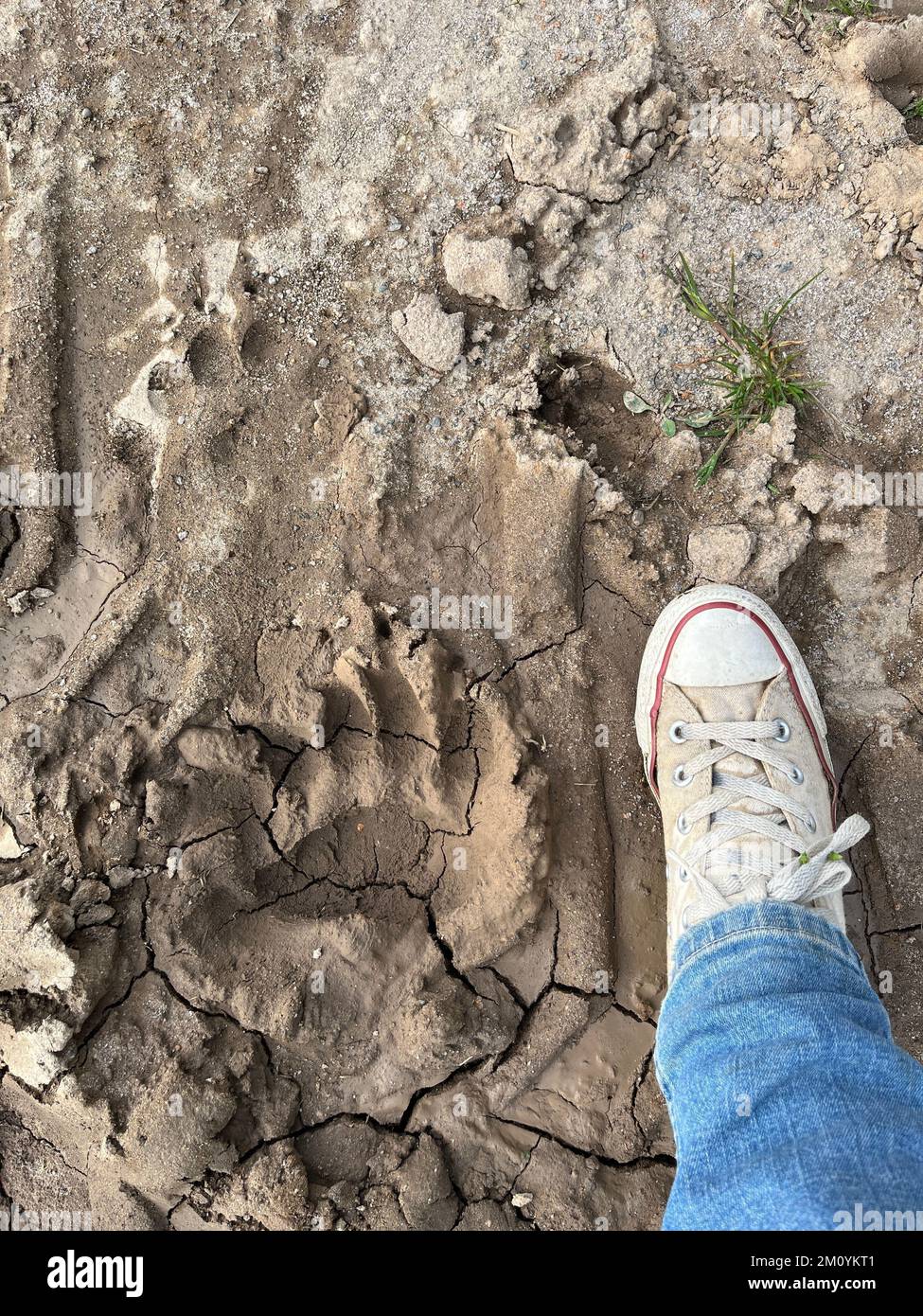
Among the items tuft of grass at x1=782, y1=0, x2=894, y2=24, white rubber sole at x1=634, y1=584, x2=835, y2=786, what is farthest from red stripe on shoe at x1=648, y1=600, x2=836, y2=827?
tuft of grass at x1=782, y1=0, x2=894, y2=24

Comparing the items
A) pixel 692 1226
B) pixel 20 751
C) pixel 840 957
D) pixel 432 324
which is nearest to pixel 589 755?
pixel 840 957

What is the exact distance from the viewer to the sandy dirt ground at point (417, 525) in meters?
2.46

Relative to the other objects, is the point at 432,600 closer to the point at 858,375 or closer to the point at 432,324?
the point at 432,324

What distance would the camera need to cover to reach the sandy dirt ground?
2455 millimetres

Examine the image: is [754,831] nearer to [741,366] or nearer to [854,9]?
→ [741,366]

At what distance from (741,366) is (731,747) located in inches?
Result: 46.1

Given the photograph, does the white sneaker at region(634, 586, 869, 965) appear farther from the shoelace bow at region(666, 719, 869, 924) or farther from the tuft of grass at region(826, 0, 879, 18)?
the tuft of grass at region(826, 0, 879, 18)

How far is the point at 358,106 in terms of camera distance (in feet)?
8.75

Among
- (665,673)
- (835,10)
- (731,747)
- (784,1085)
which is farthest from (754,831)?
(835,10)

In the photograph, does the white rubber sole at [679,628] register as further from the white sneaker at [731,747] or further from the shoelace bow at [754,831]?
the shoelace bow at [754,831]

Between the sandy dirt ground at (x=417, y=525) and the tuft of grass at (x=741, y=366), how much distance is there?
0.06 m

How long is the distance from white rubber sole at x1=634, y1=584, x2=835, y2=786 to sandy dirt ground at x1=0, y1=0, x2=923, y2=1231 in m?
0.07

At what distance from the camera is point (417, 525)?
2602mm

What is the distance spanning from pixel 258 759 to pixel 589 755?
993 mm
